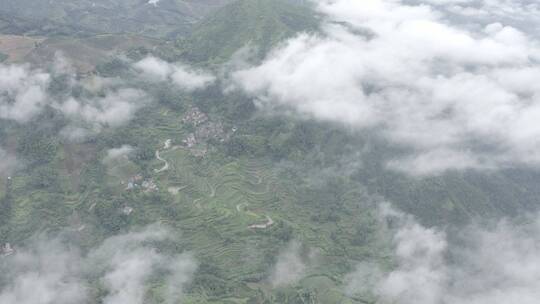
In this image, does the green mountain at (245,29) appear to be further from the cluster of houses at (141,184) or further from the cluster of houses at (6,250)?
the cluster of houses at (6,250)

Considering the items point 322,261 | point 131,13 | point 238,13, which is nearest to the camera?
point 322,261

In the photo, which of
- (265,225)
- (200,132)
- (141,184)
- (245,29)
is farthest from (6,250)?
(245,29)

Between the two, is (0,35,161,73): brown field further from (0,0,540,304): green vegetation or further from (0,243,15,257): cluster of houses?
(0,243,15,257): cluster of houses

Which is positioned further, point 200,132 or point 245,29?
A: point 245,29

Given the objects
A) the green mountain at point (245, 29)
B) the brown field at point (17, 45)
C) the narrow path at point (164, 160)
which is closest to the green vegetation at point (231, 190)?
the narrow path at point (164, 160)

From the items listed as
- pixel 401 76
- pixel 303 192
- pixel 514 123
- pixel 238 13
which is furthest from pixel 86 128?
pixel 514 123

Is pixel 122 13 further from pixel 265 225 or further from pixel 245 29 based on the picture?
pixel 265 225

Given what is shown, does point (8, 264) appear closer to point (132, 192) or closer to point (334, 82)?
point (132, 192)

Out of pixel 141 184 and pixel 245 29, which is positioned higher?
pixel 245 29

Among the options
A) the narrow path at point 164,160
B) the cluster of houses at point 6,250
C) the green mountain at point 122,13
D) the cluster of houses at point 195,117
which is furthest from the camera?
the green mountain at point 122,13

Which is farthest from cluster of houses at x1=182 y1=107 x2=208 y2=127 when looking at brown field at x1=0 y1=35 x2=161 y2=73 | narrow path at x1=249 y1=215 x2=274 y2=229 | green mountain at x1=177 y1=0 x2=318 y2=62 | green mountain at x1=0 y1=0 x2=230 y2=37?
green mountain at x1=0 y1=0 x2=230 y2=37

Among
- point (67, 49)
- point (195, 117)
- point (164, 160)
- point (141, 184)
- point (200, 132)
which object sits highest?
point (67, 49)
